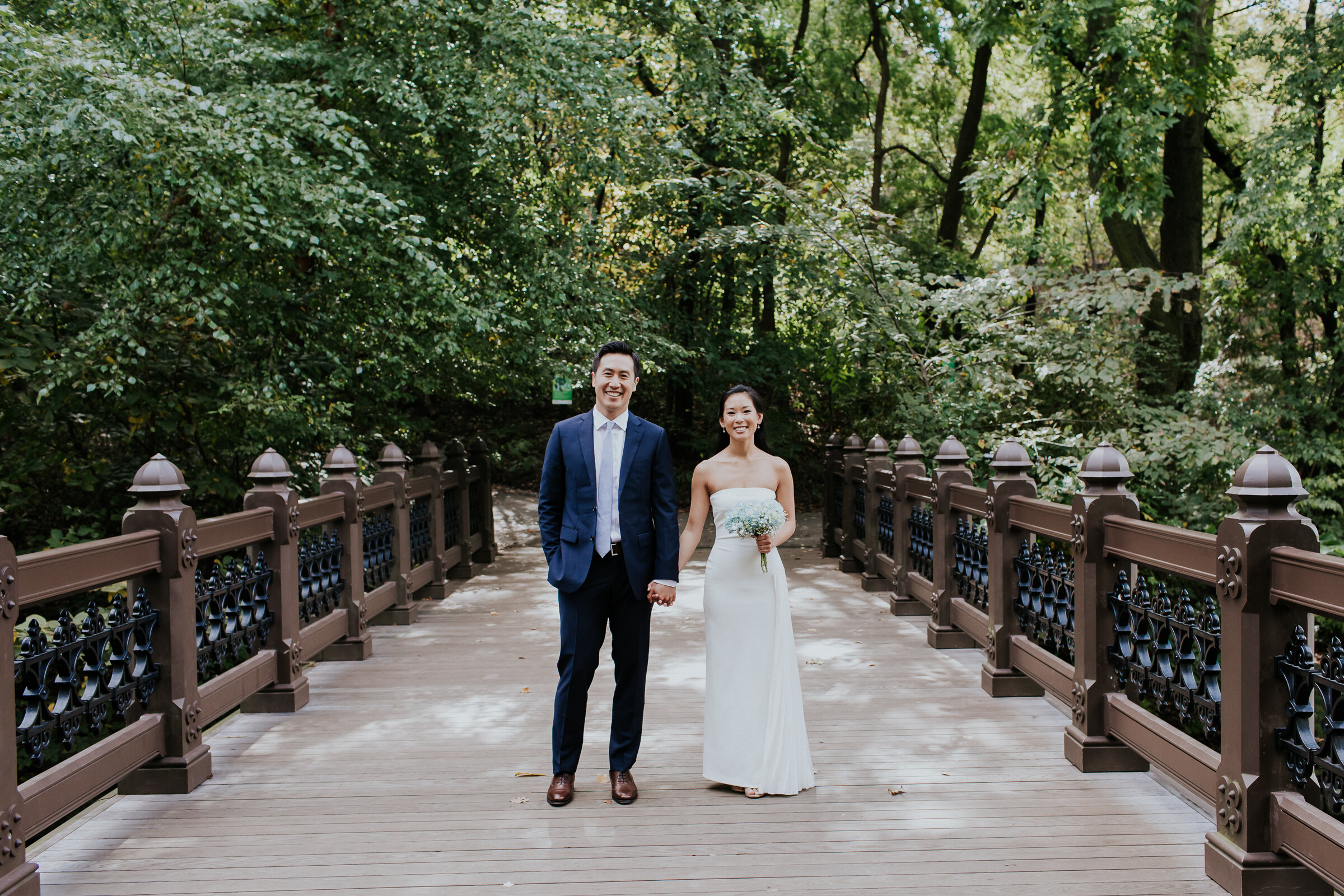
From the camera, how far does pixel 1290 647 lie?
3.08 meters

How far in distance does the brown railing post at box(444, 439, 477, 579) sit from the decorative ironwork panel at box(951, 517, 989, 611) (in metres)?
5.66

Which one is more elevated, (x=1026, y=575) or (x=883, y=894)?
(x=1026, y=575)

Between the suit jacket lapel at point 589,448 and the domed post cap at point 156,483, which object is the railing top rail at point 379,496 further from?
the suit jacket lapel at point 589,448

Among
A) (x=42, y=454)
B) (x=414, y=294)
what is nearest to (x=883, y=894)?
(x=414, y=294)

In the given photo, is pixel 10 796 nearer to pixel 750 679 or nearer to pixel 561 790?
pixel 561 790

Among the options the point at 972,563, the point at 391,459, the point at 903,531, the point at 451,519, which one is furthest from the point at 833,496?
the point at 391,459

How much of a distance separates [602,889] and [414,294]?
6.24 meters

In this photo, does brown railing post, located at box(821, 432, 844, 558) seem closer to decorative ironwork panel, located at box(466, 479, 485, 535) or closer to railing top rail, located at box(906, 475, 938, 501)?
railing top rail, located at box(906, 475, 938, 501)

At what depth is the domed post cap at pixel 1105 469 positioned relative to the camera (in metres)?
4.43

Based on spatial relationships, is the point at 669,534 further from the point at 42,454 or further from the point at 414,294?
the point at 42,454

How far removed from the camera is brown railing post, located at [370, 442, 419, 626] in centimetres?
812

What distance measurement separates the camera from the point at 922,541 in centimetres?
794

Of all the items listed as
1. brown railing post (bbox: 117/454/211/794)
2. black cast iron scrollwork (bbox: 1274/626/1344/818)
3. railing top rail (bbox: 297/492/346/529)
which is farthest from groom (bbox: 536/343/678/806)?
railing top rail (bbox: 297/492/346/529)

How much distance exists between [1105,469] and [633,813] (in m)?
2.63
